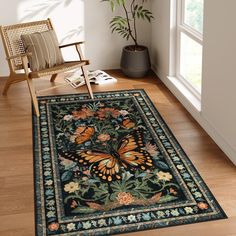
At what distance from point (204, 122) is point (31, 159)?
54.3 inches

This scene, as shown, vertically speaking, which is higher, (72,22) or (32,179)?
(72,22)

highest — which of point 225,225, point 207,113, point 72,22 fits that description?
point 72,22

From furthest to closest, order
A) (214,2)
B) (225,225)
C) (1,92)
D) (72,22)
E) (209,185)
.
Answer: (72,22) < (1,92) < (214,2) < (209,185) < (225,225)

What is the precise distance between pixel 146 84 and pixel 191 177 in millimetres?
1952

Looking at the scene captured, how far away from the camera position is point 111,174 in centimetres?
311

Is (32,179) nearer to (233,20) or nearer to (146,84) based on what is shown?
(233,20)

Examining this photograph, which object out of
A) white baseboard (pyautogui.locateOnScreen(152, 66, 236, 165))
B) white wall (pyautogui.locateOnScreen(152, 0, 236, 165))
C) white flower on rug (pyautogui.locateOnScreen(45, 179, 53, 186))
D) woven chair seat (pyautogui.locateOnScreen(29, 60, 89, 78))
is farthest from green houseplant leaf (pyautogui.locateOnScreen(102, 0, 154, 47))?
white flower on rug (pyautogui.locateOnScreen(45, 179, 53, 186))

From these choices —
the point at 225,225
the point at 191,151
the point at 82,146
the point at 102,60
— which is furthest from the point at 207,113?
the point at 102,60

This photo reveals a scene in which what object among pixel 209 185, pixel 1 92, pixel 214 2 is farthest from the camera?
pixel 1 92

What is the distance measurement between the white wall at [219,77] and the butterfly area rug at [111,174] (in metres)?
0.30

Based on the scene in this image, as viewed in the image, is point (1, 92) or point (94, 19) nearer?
point (1, 92)

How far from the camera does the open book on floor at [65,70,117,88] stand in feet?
15.8

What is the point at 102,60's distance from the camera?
5.34m

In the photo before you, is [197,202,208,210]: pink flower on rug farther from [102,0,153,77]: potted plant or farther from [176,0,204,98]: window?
[102,0,153,77]: potted plant
